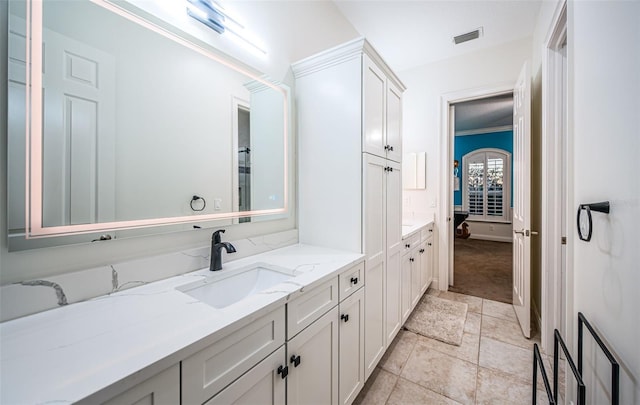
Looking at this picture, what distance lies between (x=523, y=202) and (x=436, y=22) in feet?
6.04

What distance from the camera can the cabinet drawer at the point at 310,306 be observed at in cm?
98

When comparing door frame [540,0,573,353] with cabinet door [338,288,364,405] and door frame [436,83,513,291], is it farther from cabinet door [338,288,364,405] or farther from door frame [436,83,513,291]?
cabinet door [338,288,364,405]

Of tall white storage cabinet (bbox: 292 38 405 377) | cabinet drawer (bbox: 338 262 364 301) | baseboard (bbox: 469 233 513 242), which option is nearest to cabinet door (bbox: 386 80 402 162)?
tall white storage cabinet (bbox: 292 38 405 377)

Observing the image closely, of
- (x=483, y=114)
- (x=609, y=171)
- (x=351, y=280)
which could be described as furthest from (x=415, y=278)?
(x=483, y=114)

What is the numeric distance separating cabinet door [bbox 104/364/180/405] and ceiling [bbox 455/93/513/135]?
468 centimetres

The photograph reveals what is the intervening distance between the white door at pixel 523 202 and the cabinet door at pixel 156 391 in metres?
2.55

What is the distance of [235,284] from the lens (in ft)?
4.01

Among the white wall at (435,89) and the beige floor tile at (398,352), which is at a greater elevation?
the white wall at (435,89)

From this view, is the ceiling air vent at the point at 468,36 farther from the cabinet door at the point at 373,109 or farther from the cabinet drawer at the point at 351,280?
the cabinet drawer at the point at 351,280

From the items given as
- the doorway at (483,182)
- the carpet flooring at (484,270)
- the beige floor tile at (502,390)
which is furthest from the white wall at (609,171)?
the doorway at (483,182)

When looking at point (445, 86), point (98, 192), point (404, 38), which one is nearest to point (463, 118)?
point (445, 86)

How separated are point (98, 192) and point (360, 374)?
5.16ft

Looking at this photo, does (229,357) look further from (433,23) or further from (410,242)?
(433,23)

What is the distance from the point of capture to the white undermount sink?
109cm
